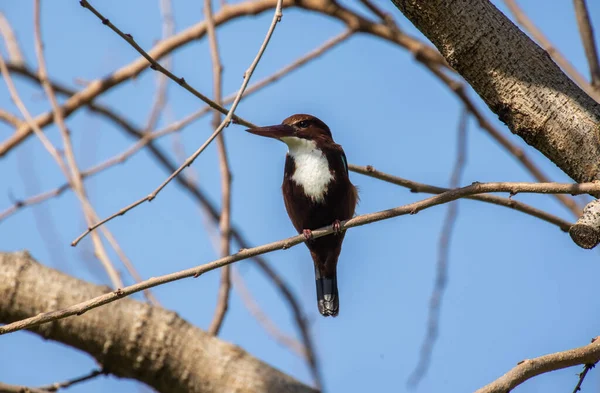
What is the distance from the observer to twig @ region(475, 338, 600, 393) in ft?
5.76

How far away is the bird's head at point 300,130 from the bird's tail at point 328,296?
63cm

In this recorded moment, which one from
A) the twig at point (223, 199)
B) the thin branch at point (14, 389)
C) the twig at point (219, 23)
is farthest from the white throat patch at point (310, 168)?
the thin branch at point (14, 389)

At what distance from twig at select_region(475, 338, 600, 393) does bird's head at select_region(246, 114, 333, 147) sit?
5.83ft

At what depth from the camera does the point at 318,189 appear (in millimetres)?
3350

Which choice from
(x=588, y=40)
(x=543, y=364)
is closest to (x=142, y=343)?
(x=543, y=364)

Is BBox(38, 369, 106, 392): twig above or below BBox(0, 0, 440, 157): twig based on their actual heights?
below

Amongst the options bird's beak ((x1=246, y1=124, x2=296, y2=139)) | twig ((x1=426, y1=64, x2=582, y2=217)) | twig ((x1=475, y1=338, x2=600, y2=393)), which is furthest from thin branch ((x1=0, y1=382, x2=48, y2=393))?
twig ((x1=426, y1=64, x2=582, y2=217))

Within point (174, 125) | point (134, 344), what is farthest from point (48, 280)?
point (174, 125)

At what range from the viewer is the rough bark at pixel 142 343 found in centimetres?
289

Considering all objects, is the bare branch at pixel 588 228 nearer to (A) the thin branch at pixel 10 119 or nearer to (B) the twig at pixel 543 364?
(B) the twig at pixel 543 364

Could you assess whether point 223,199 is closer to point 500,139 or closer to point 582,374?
point 500,139

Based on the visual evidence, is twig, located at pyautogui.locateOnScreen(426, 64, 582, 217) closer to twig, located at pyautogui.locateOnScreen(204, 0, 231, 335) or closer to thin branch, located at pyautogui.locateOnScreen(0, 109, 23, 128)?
twig, located at pyautogui.locateOnScreen(204, 0, 231, 335)

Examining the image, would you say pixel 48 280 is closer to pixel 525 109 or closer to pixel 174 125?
pixel 174 125

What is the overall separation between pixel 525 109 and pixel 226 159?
138cm
